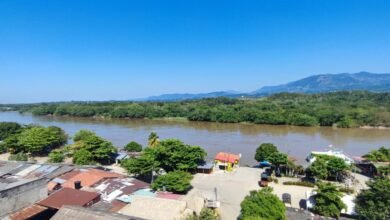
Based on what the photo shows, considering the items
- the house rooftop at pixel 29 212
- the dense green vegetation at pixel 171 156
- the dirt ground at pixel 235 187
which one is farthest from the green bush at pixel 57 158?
the house rooftop at pixel 29 212

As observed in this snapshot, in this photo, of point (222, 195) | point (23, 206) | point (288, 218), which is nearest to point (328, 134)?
point (222, 195)

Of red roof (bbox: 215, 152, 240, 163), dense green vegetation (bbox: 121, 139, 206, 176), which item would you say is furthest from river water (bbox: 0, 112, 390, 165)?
dense green vegetation (bbox: 121, 139, 206, 176)

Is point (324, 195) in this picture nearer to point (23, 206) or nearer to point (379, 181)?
point (379, 181)

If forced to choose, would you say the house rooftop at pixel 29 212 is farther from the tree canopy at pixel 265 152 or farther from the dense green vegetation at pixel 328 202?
the tree canopy at pixel 265 152

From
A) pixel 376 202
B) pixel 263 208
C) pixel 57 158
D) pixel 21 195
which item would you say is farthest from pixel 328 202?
pixel 57 158

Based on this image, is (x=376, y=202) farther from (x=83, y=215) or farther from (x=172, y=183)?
(x=83, y=215)

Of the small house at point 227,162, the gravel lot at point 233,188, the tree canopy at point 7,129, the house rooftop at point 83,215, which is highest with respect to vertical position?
the tree canopy at point 7,129
